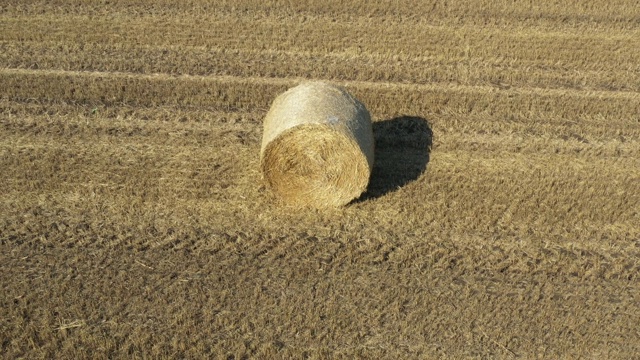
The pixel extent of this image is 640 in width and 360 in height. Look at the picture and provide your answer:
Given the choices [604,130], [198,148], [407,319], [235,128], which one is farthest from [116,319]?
[604,130]

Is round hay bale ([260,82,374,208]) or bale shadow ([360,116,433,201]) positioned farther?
bale shadow ([360,116,433,201])

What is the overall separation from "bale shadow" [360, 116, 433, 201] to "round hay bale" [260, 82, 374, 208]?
57 centimetres

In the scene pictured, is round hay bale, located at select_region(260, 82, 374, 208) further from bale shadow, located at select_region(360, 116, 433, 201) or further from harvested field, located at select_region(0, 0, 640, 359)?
bale shadow, located at select_region(360, 116, 433, 201)

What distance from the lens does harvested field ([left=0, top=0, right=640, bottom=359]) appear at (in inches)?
276

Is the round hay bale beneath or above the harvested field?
above

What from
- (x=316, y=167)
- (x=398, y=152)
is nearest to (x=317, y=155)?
(x=316, y=167)

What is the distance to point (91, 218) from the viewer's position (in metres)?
8.55

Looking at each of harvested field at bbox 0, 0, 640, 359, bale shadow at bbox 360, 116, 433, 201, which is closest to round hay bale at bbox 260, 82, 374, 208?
harvested field at bbox 0, 0, 640, 359

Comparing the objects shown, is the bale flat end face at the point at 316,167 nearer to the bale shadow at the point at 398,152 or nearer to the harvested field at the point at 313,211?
the harvested field at the point at 313,211

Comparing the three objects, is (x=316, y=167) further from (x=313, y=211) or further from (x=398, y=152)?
(x=398, y=152)

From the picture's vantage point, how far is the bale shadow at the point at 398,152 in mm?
9413

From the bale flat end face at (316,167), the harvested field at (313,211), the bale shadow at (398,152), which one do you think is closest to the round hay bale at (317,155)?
the bale flat end face at (316,167)

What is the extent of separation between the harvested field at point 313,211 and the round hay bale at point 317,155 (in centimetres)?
26

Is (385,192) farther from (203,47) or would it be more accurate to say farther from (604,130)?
(203,47)
